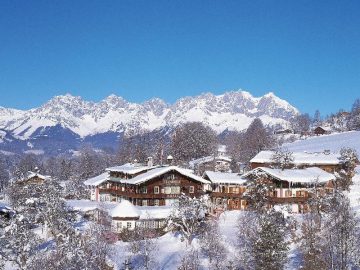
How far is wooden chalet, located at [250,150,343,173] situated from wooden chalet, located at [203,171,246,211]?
12.6 metres

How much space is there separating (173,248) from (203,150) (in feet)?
278

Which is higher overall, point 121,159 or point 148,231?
point 121,159

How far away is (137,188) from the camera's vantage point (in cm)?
8275

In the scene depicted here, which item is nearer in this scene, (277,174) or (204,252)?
(204,252)

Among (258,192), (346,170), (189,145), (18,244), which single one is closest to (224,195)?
(258,192)

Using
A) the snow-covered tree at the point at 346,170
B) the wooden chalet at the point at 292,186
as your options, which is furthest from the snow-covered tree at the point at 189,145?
the wooden chalet at the point at 292,186

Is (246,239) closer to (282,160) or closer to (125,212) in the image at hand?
(125,212)

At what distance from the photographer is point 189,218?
62.0m

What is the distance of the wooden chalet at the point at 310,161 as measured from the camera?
8703cm

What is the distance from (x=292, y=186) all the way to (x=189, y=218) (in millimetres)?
20034

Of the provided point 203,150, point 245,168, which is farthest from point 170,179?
point 203,150

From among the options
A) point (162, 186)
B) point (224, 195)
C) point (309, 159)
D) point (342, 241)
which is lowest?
point (342, 241)

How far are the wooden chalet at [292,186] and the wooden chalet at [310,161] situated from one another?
10729 millimetres

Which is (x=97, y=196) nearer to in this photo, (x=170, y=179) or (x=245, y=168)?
(x=170, y=179)
